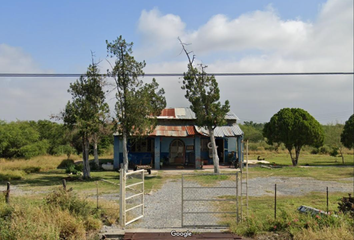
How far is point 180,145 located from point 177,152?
26.7 inches

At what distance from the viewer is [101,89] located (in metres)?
19.5

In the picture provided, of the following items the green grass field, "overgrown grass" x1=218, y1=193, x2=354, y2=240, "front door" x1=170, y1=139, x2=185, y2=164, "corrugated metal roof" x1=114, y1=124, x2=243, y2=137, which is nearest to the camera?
"overgrown grass" x1=218, y1=193, x2=354, y2=240

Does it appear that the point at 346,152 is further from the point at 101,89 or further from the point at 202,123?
the point at 101,89

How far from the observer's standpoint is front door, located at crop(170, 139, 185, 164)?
89.4 feet

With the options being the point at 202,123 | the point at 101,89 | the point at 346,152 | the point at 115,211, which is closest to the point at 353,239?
the point at 115,211

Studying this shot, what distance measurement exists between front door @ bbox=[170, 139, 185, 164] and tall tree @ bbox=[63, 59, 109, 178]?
9.35 meters

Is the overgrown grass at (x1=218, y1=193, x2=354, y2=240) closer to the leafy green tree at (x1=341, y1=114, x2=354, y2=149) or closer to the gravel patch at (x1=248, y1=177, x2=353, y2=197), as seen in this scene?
the gravel patch at (x1=248, y1=177, x2=353, y2=197)

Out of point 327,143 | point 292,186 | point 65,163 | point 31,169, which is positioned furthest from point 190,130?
point 327,143

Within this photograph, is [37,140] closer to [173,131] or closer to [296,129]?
[173,131]

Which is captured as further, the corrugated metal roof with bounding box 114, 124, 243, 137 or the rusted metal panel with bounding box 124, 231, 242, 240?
the corrugated metal roof with bounding box 114, 124, 243, 137

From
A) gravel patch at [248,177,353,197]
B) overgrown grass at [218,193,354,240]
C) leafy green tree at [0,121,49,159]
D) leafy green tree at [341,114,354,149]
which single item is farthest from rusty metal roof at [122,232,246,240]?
leafy green tree at [341,114,354,149]

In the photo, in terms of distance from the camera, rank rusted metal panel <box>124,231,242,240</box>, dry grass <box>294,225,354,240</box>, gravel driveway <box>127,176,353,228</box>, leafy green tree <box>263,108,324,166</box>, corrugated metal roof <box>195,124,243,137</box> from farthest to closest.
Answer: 1. leafy green tree <box>263,108,324,166</box>
2. corrugated metal roof <box>195,124,243,137</box>
3. gravel driveway <box>127,176,353,228</box>
4. rusted metal panel <box>124,231,242,240</box>
5. dry grass <box>294,225,354,240</box>

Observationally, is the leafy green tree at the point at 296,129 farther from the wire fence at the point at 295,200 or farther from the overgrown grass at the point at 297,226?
the overgrown grass at the point at 297,226

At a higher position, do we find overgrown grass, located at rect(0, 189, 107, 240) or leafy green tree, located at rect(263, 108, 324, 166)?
leafy green tree, located at rect(263, 108, 324, 166)
